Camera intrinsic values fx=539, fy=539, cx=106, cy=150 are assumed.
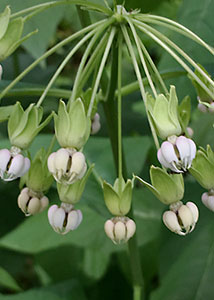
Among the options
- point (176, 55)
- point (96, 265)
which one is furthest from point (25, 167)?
point (96, 265)

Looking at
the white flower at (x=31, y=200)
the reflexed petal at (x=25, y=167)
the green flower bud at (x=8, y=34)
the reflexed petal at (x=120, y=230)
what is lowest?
the reflexed petal at (x=120, y=230)

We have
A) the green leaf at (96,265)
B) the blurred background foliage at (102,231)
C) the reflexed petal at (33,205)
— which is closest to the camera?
the reflexed petal at (33,205)

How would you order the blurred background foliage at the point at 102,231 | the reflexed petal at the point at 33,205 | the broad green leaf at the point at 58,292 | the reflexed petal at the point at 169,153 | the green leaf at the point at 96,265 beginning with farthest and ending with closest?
1. the green leaf at the point at 96,265
2. the broad green leaf at the point at 58,292
3. the blurred background foliage at the point at 102,231
4. the reflexed petal at the point at 33,205
5. the reflexed petal at the point at 169,153

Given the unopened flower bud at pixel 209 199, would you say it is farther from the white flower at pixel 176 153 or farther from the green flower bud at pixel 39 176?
the green flower bud at pixel 39 176

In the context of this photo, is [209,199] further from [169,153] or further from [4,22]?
[4,22]

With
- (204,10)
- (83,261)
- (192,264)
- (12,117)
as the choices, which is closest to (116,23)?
(12,117)

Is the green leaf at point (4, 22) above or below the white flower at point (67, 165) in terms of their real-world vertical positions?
above

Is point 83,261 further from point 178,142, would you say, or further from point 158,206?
point 178,142

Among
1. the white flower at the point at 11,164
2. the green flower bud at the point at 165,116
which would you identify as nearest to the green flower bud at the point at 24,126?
the white flower at the point at 11,164

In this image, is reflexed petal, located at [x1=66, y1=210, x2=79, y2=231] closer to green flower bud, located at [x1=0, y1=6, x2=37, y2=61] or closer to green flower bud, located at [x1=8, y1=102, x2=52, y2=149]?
green flower bud, located at [x1=8, y1=102, x2=52, y2=149]
